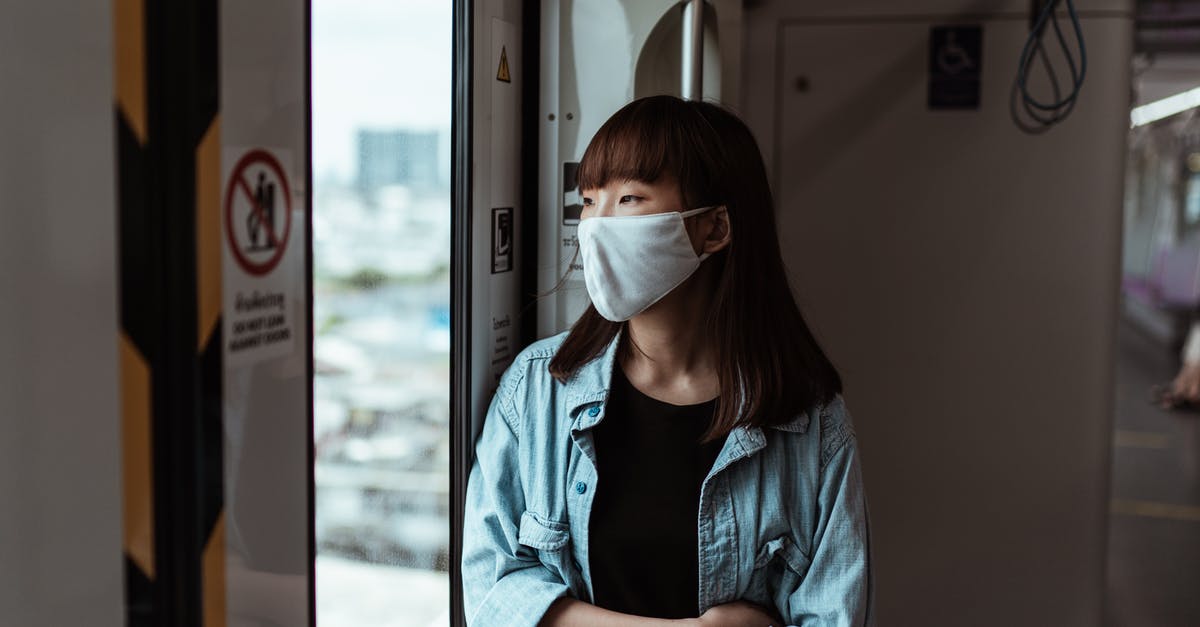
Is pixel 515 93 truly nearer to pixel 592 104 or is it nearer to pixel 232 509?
pixel 592 104

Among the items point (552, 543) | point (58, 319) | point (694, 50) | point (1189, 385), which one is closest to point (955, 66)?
point (694, 50)

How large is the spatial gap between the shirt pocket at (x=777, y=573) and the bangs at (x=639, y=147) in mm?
654

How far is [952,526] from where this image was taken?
338 cm

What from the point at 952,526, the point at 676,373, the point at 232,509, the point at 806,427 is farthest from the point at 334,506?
the point at 952,526

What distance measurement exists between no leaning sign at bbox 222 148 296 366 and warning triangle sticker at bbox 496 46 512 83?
32.6 inches

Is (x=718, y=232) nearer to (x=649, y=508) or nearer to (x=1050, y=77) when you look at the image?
(x=649, y=508)

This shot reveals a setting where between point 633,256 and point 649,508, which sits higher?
point 633,256

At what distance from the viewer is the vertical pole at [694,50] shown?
215 cm

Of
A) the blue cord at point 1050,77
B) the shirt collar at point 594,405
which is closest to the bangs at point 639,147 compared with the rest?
the shirt collar at point 594,405

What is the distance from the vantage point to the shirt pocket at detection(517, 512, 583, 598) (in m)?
1.94

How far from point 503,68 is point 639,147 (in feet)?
1.35

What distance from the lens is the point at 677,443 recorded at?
1.98 metres

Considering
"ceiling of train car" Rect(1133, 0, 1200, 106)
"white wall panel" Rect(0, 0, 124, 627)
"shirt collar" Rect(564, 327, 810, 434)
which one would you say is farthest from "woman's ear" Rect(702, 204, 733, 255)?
"ceiling of train car" Rect(1133, 0, 1200, 106)

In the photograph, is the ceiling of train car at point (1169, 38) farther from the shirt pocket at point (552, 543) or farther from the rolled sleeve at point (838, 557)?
the shirt pocket at point (552, 543)
